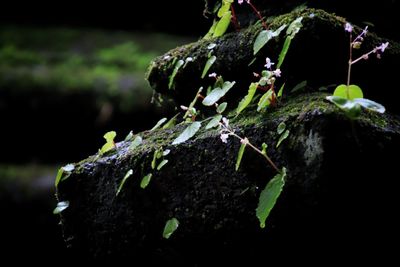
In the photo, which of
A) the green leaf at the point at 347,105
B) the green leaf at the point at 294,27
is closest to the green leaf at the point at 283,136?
the green leaf at the point at 347,105

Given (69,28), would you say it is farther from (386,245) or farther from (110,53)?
(386,245)

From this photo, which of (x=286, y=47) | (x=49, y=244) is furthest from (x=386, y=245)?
(x=49, y=244)

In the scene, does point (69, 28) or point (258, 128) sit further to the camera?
point (69, 28)

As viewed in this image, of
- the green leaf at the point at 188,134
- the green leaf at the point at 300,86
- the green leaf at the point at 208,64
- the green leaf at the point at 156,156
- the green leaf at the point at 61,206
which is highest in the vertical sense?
the green leaf at the point at 208,64

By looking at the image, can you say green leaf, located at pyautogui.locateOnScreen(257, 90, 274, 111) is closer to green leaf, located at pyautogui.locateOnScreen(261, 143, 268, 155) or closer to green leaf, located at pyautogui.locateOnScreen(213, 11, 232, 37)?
green leaf, located at pyautogui.locateOnScreen(261, 143, 268, 155)

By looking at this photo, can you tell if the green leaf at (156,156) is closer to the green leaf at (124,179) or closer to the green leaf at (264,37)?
the green leaf at (124,179)
